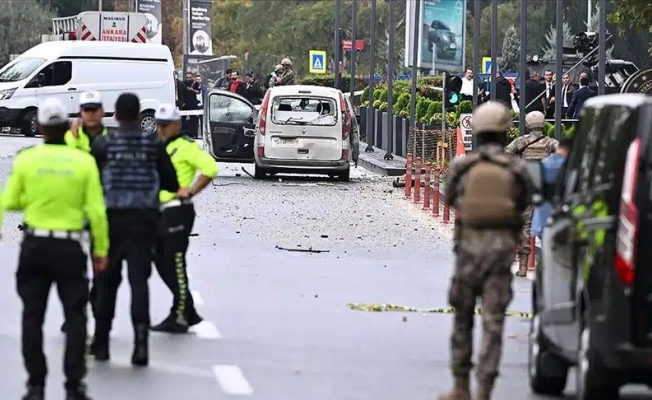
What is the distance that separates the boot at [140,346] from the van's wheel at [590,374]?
3190 millimetres

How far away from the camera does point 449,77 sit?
1422 inches

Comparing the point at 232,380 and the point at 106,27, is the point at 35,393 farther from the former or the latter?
the point at 106,27

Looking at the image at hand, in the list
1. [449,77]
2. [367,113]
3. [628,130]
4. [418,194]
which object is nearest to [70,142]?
[628,130]

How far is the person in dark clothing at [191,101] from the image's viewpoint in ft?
163

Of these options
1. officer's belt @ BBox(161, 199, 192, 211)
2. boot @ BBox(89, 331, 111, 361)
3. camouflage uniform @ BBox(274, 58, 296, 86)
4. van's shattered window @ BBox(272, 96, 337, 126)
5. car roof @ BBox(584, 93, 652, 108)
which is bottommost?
boot @ BBox(89, 331, 111, 361)

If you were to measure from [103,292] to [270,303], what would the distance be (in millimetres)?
3728

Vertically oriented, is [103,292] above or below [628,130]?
below

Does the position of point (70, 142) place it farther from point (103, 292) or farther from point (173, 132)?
point (103, 292)

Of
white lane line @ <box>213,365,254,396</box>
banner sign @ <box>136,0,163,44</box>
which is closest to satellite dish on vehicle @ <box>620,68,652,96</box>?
white lane line @ <box>213,365,254,396</box>

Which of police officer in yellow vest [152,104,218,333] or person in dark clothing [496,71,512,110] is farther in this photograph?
person in dark clothing [496,71,512,110]

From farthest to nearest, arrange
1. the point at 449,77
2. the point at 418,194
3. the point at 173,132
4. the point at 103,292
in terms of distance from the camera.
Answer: the point at 449,77, the point at 418,194, the point at 173,132, the point at 103,292

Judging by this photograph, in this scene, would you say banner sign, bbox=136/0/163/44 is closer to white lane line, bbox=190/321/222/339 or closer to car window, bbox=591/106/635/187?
white lane line, bbox=190/321/222/339

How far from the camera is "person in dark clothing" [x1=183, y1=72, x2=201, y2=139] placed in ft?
163

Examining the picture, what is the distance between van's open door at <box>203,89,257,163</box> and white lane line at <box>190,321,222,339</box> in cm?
1935
